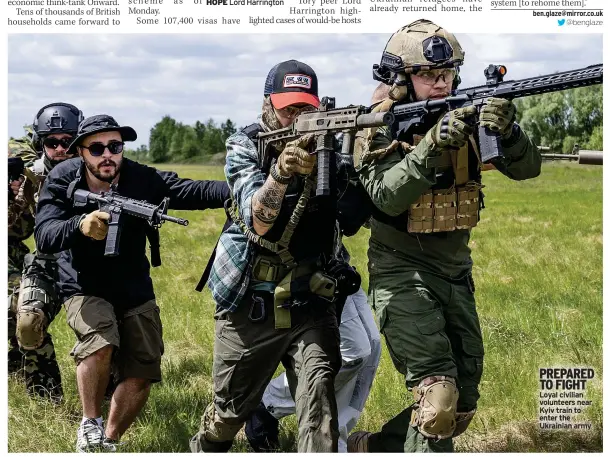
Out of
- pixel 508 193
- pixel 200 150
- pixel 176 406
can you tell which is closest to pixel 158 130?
pixel 200 150

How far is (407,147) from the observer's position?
211 inches

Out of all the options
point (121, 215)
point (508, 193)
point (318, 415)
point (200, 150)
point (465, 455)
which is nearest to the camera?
point (318, 415)

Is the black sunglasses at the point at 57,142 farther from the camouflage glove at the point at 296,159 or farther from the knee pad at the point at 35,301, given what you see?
the camouflage glove at the point at 296,159

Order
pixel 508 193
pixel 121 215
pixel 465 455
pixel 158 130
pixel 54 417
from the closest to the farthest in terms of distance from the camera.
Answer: pixel 465 455 → pixel 121 215 → pixel 54 417 → pixel 508 193 → pixel 158 130

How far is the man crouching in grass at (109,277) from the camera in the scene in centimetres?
613

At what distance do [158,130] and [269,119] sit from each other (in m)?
79.4

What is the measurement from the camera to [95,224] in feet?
19.2

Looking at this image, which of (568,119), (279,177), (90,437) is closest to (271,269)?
(279,177)

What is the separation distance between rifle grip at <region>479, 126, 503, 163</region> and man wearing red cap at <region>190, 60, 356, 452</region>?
1.00 metres

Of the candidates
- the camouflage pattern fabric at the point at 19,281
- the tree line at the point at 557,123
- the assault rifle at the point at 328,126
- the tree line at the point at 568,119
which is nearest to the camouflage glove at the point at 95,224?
the assault rifle at the point at 328,126

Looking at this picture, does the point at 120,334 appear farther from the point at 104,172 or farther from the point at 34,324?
the point at 104,172

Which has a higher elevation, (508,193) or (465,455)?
(508,193)

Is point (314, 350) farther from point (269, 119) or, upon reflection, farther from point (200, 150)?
point (200, 150)

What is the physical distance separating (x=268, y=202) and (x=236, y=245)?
0.57 m
